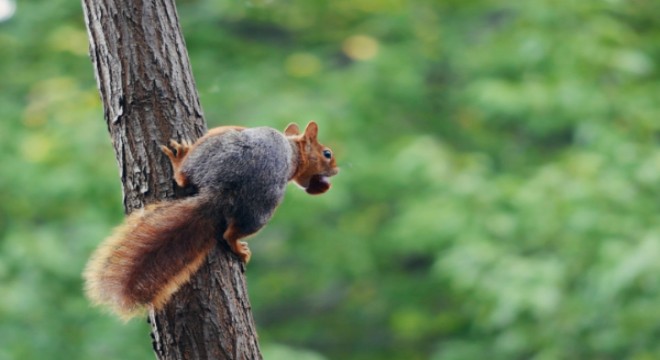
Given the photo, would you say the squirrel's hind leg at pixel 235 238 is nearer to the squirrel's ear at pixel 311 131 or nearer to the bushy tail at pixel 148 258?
the bushy tail at pixel 148 258

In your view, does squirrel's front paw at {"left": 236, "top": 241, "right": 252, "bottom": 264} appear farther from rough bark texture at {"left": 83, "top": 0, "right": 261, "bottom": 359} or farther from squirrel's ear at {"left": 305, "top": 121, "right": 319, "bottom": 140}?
squirrel's ear at {"left": 305, "top": 121, "right": 319, "bottom": 140}

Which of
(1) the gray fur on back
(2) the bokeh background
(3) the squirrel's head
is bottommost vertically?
(1) the gray fur on back

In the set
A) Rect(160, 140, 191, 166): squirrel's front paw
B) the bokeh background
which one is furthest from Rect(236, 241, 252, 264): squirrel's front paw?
the bokeh background

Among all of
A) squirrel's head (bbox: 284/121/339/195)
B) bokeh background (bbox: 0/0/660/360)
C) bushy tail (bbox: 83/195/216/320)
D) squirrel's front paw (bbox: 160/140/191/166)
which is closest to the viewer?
bushy tail (bbox: 83/195/216/320)

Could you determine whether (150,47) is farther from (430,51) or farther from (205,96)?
(430,51)

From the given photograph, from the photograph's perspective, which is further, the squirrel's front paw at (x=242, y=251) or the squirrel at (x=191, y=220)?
the squirrel's front paw at (x=242, y=251)

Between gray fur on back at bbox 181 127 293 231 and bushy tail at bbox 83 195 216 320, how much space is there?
0.08 metres

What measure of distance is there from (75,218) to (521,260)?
2758mm


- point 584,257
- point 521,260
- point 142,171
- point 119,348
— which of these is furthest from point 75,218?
point 142,171

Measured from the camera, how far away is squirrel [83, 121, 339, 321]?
250cm

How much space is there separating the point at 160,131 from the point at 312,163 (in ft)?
2.83

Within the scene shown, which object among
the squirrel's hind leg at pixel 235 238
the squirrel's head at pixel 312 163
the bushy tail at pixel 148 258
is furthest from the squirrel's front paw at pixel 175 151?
the squirrel's head at pixel 312 163

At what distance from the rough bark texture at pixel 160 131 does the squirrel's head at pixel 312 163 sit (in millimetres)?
690

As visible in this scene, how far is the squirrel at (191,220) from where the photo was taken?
2.50m
